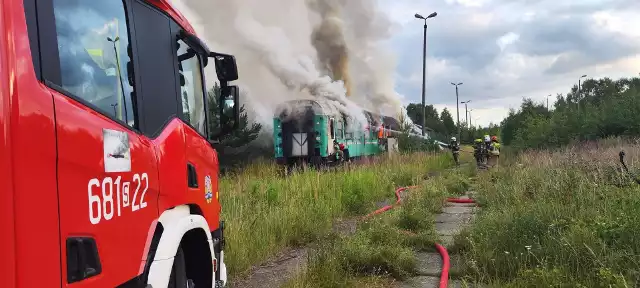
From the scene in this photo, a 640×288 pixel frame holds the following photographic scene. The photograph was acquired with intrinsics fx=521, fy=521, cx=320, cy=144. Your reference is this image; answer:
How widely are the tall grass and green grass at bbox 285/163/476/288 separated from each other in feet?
2.50

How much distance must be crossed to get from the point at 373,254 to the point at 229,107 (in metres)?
2.22

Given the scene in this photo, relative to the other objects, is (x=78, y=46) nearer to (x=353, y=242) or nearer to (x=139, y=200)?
(x=139, y=200)

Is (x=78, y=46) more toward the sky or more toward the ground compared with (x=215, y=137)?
more toward the sky

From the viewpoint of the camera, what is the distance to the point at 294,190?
30.3ft

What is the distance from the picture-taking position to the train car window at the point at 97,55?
2092mm

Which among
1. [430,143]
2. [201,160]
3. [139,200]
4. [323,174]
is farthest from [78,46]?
[430,143]

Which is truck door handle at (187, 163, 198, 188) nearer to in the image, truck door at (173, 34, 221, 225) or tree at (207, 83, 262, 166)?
truck door at (173, 34, 221, 225)

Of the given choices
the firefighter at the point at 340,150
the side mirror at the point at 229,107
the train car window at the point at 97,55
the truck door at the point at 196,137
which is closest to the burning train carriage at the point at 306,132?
the firefighter at the point at 340,150

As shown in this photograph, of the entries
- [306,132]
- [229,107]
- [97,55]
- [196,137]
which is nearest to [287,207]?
[229,107]

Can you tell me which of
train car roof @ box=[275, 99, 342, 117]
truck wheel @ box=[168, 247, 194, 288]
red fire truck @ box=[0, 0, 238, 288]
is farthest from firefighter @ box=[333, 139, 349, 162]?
truck wheel @ box=[168, 247, 194, 288]

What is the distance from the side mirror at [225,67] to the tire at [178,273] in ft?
5.05

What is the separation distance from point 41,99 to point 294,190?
7.55 m

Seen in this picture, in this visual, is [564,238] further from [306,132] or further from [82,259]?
[306,132]

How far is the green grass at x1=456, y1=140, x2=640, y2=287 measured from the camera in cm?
409
